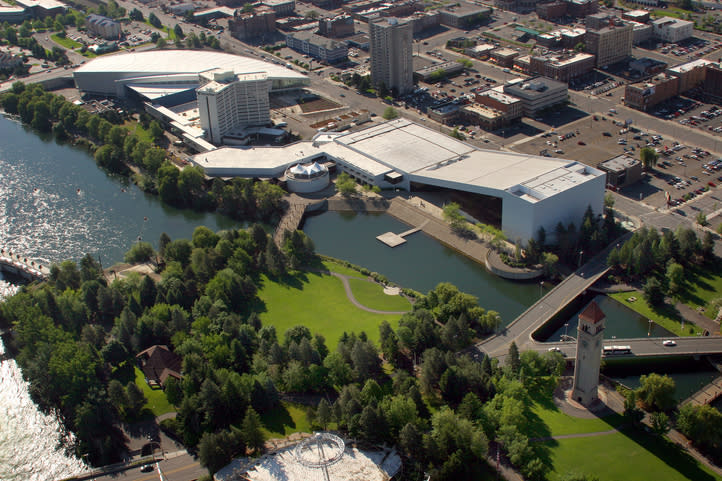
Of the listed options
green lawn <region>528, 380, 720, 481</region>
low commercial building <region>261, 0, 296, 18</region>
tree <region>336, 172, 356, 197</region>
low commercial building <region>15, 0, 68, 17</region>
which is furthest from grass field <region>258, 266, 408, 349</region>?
low commercial building <region>15, 0, 68, 17</region>

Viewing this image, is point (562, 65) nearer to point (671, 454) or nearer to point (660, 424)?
point (660, 424)

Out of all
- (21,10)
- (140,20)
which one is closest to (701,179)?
(140,20)

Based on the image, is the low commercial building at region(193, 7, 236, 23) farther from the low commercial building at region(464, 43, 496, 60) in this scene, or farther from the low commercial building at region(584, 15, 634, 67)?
the low commercial building at region(584, 15, 634, 67)

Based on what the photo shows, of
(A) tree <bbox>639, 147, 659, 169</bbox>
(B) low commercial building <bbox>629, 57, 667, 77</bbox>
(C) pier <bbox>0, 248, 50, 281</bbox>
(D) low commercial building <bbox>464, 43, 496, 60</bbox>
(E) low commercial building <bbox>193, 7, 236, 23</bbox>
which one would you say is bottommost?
(C) pier <bbox>0, 248, 50, 281</bbox>

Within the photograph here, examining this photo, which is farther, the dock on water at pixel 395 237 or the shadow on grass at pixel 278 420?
the dock on water at pixel 395 237

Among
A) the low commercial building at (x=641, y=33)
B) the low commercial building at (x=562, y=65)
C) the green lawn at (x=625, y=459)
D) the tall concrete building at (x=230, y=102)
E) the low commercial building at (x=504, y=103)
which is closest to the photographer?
the green lawn at (x=625, y=459)

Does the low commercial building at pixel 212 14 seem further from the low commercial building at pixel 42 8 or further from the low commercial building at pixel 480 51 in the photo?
the low commercial building at pixel 480 51

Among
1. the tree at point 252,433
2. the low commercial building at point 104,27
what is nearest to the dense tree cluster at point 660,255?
the tree at point 252,433
